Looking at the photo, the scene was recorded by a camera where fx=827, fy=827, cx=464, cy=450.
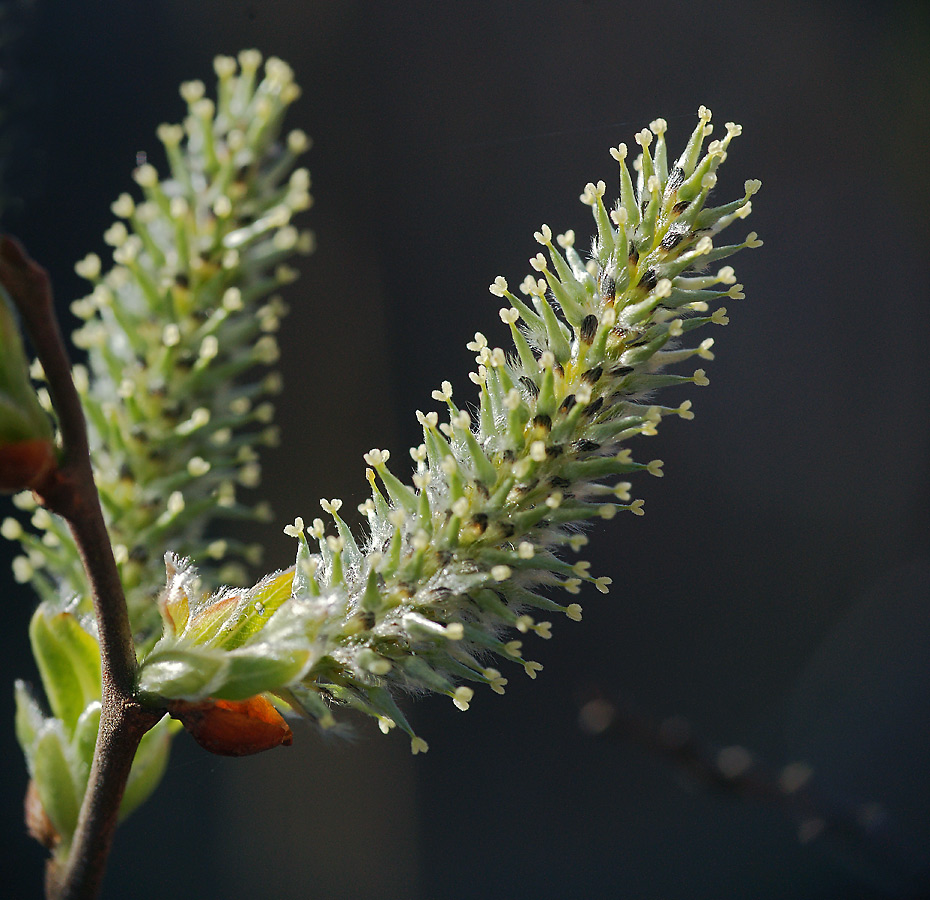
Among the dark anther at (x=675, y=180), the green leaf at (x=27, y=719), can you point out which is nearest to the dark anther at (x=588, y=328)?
the dark anther at (x=675, y=180)

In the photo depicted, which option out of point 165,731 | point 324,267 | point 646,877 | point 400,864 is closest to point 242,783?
point 400,864

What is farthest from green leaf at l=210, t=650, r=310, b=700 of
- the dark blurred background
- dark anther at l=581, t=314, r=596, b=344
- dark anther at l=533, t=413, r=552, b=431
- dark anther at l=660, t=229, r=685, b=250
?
the dark blurred background

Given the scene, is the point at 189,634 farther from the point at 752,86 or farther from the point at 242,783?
the point at 752,86

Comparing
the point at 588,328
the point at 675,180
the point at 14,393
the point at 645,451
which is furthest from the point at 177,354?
the point at 645,451

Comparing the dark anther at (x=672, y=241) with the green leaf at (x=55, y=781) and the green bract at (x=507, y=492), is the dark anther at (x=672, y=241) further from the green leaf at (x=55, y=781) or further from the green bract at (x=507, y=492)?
the green leaf at (x=55, y=781)

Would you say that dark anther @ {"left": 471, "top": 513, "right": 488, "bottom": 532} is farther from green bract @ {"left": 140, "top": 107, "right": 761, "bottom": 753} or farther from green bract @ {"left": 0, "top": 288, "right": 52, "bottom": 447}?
green bract @ {"left": 0, "top": 288, "right": 52, "bottom": 447}

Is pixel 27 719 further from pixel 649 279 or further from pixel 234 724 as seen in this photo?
pixel 649 279
